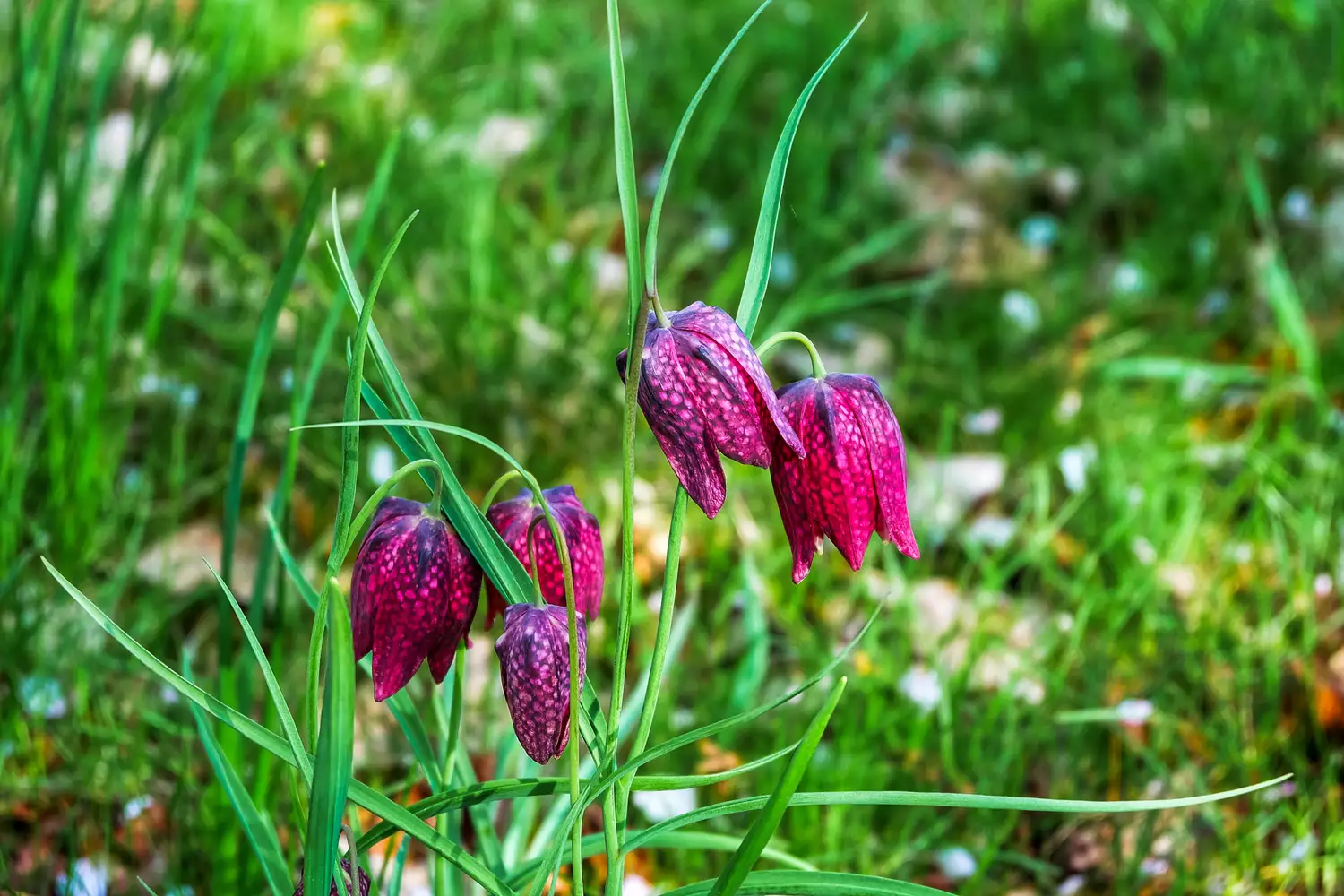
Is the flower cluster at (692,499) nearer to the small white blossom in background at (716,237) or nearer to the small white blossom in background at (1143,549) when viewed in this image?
the small white blossom in background at (1143,549)

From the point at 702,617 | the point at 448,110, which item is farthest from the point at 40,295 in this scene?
the point at 448,110

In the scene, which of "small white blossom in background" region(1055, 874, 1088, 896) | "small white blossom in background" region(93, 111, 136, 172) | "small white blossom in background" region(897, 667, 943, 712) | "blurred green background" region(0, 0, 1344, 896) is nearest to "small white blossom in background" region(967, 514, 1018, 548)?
"blurred green background" region(0, 0, 1344, 896)

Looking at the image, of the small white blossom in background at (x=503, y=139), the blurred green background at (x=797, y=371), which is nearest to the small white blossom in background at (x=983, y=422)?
the blurred green background at (x=797, y=371)

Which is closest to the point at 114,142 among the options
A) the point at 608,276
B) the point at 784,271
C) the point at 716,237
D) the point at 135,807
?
the point at 608,276

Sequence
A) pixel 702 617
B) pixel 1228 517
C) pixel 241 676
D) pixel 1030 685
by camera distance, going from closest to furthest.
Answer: pixel 241 676 < pixel 1030 685 < pixel 702 617 < pixel 1228 517

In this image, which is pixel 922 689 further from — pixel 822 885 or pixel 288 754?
pixel 288 754

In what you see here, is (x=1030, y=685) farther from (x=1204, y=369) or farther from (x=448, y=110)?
(x=448, y=110)
